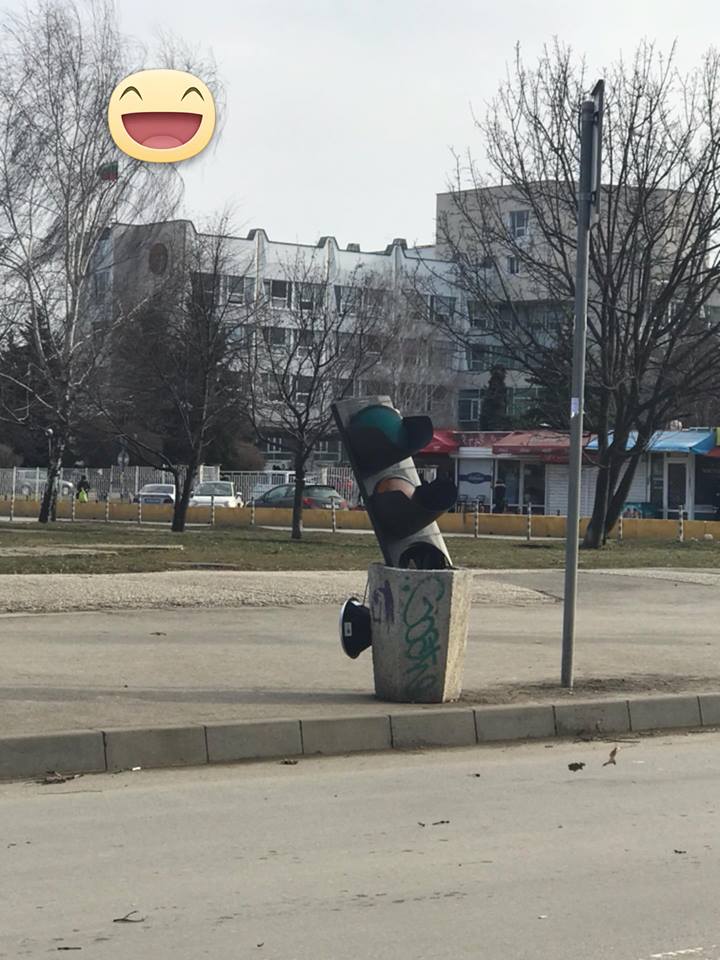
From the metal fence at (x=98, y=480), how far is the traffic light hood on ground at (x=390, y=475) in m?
48.0

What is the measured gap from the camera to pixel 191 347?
40188mm

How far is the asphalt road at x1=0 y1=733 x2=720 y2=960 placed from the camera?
5219 mm

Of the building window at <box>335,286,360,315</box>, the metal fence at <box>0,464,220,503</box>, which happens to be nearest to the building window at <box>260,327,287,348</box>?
the building window at <box>335,286,360,315</box>

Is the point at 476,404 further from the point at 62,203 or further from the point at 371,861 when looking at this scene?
the point at 371,861

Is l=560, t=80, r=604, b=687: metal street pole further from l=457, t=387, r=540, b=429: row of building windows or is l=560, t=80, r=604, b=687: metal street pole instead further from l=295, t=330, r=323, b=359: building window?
l=457, t=387, r=540, b=429: row of building windows

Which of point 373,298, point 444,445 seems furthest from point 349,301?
point 444,445

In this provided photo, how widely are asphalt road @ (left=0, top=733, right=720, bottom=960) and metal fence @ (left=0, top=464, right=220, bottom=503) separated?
50.4m

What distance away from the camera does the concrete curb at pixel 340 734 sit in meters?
8.48

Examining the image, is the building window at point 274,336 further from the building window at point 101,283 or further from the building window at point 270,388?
the building window at point 101,283

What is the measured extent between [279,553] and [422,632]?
1697 cm

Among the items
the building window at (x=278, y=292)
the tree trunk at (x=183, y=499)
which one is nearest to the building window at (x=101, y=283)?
the building window at (x=278, y=292)

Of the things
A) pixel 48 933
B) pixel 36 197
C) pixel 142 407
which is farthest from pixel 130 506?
pixel 48 933

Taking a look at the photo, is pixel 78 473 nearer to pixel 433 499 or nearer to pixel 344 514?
pixel 344 514

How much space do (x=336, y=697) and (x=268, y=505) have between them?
141 ft
